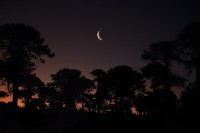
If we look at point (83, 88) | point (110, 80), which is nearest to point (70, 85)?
point (83, 88)

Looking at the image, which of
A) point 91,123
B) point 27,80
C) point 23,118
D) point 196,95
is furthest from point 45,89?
point 196,95

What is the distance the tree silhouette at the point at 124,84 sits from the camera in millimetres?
30359

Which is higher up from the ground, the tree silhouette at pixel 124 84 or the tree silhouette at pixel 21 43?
the tree silhouette at pixel 21 43

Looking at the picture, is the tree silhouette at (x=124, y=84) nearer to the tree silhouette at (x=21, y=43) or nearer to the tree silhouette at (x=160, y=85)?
the tree silhouette at (x=160, y=85)

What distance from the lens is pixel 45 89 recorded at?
52.1 meters

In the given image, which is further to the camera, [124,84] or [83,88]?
[83,88]

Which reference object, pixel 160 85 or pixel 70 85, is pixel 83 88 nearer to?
pixel 70 85

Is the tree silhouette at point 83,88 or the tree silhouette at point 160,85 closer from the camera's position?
the tree silhouette at point 160,85

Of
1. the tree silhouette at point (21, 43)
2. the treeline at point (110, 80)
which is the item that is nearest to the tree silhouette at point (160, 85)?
the treeline at point (110, 80)

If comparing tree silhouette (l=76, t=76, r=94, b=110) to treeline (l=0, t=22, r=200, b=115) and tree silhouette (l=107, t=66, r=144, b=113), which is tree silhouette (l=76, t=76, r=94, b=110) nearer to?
treeline (l=0, t=22, r=200, b=115)

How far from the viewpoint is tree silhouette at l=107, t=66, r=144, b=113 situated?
99.6 feet

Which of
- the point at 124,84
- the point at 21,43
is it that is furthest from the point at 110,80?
the point at 21,43

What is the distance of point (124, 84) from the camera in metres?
30.3

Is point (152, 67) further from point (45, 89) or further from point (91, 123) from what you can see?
point (45, 89)
